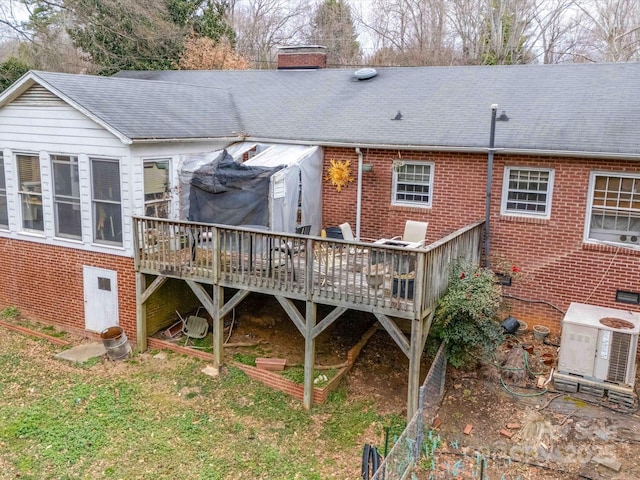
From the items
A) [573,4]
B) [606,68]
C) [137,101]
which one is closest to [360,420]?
[137,101]

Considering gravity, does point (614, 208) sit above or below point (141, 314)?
above

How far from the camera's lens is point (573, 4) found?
3291 cm

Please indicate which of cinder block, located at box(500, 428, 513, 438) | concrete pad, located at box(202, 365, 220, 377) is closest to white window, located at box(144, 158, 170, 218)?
concrete pad, located at box(202, 365, 220, 377)

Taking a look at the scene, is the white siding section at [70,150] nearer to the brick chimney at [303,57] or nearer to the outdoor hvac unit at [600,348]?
the brick chimney at [303,57]

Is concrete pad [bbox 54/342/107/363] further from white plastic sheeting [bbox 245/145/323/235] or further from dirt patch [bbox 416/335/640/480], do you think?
dirt patch [bbox 416/335/640/480]

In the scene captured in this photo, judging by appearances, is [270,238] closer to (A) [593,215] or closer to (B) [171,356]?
(B) [171,356]

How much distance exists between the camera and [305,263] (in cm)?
952

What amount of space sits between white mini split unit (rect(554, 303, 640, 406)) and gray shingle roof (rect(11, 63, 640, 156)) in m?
3.03

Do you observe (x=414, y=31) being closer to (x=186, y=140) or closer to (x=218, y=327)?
(x=186, y=140)

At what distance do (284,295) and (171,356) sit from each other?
3.12m

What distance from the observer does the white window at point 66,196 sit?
11.6 meters

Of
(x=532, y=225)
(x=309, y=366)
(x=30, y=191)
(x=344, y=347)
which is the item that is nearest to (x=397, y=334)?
(x=309, y=366)

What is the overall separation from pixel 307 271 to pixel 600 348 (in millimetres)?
4781

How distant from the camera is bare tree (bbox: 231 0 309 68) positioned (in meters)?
35.9
